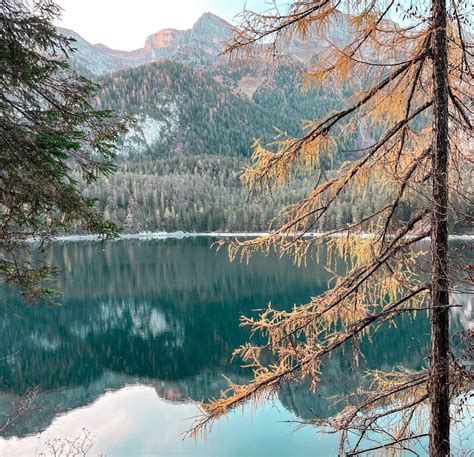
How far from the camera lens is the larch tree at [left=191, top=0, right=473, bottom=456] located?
132 inches

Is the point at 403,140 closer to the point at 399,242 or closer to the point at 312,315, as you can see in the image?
the point at 399,242

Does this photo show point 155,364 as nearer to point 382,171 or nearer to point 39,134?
point 39,134

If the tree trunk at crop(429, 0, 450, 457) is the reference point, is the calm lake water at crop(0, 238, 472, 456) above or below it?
below

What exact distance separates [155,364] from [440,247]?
2654 cm

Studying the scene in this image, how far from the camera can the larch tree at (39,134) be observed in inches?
213

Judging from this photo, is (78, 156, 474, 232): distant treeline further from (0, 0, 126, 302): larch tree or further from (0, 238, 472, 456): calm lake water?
(0, 0, 126, 302): larch tree

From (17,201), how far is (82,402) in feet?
Answer: 66.1

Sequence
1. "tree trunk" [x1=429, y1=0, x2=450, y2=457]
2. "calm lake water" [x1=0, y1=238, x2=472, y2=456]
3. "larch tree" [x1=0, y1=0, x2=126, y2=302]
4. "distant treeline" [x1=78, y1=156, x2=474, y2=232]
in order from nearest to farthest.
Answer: "tree trunk" [x1=429, y1=0, x2=450, y2=457]
"larch tree" [x1=0, y1=0, x2=126, y2=302]
"calm lake water" [x1=0, y1=238, x2=472, y2=456]
"distant treeline" [x1=78, y1=156, x2=474, y2=232]

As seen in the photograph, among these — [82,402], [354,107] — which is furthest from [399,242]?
[82,402]

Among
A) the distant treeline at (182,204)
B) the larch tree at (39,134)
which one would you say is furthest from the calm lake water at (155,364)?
the distant treeline at (182,204)

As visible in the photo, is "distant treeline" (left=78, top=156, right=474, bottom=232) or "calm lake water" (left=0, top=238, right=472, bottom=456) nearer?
"calm lake water" (left=0, top=238, right=472, bottom=456)

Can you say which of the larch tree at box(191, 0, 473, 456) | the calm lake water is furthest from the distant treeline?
the larch tree at box(191, 0, 473, 456)

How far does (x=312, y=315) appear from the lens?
3904 mm

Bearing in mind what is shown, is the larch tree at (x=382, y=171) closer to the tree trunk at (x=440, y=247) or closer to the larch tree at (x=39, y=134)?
the tree trunk at (x=440, y=247)
